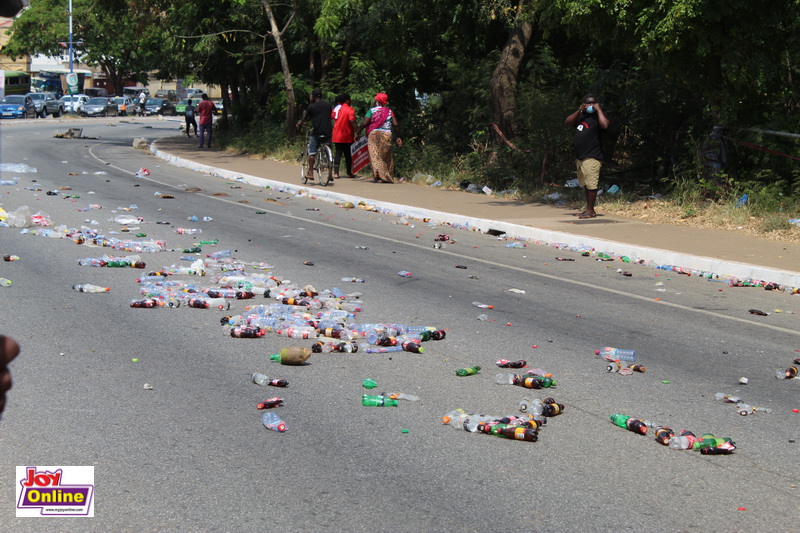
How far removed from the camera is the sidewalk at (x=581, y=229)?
10984mm

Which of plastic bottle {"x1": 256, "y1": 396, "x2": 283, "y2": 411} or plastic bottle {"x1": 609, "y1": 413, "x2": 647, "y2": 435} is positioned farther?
plastic bottle {"x1": 256, "y1": 396, "x2": 283, "y2": 411}

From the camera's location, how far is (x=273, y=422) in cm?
527

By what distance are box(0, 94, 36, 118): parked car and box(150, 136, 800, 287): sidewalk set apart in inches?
1719

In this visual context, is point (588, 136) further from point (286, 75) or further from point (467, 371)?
point (286, 75)

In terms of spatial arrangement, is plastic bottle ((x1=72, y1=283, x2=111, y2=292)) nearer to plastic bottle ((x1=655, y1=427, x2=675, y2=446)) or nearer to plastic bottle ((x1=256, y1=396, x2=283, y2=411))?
plastic bottle ((x1=256, y1=396, x2=283, y2=411))

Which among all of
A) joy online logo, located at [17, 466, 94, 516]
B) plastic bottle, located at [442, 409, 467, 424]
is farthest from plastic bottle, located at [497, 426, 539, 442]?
joy online logo, located at [17, 466, 94, 516]

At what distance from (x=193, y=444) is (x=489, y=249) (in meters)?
8.32

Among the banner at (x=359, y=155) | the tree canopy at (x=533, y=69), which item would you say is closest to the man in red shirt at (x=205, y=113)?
the tree canopy at (x=533, y=69)

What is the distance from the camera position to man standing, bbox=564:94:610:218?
1437 centimetres

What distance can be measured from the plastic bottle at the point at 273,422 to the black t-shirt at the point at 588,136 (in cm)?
1020

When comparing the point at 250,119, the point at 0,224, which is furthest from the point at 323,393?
the point at 250,119

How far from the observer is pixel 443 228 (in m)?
15.1

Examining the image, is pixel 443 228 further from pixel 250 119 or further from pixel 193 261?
pixel 250 119

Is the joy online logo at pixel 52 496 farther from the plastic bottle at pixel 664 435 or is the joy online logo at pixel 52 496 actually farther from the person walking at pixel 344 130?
the person walking at pixel 344 130
